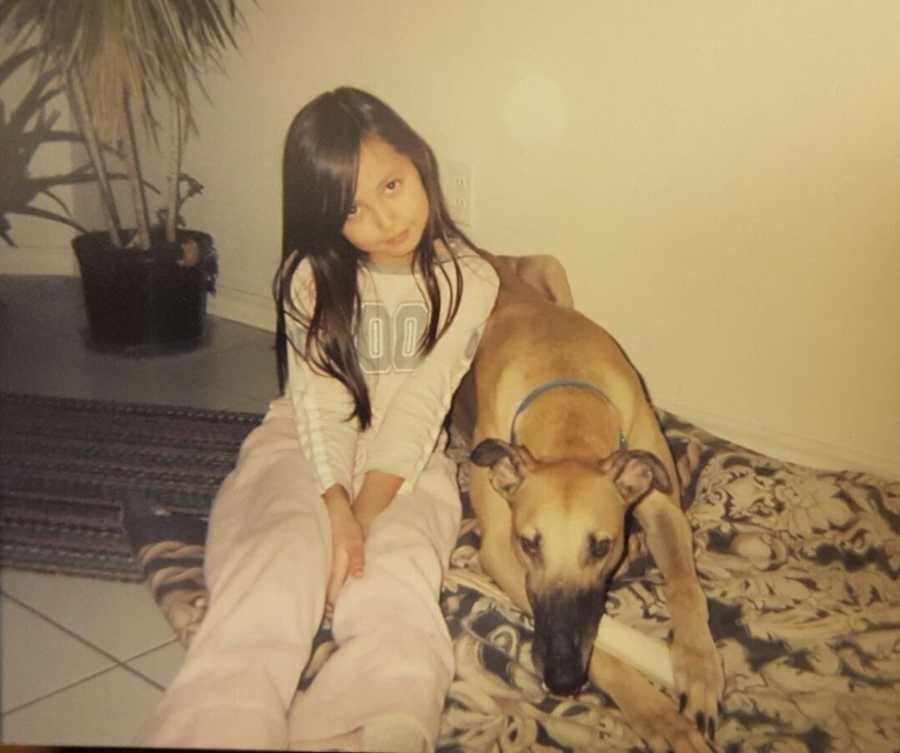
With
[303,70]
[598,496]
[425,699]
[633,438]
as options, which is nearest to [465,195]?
[303,70]

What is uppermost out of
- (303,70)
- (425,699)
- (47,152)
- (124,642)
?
(303,70)

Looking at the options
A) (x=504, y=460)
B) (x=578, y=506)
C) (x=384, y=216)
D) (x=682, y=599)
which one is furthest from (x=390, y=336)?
(x=682, y=599)

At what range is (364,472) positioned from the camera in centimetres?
125

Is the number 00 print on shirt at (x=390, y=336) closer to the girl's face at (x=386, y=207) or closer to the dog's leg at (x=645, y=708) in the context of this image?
the girl's face at (x=386, y=207)

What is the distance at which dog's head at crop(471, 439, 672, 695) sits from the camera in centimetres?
104

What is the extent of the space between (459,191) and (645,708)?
28.7 inches

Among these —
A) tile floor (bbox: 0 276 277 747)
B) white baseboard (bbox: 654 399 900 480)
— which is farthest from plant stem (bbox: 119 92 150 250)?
white baseboard (bbox: 654 399 900 480)

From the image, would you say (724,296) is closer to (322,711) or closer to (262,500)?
(262,500)

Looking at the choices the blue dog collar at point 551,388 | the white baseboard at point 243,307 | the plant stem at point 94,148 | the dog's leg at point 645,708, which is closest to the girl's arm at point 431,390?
the blue dog collar at point 551,388

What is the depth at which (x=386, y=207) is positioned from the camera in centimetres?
121

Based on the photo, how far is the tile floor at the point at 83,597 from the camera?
→ 3.36ft

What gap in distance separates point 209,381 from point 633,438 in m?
0.66

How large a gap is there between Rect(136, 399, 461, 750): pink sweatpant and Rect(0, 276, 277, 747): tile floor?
0.12 meters

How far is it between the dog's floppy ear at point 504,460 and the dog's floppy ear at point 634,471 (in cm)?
9
